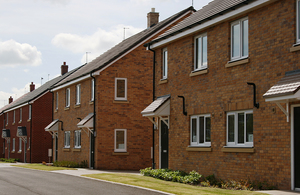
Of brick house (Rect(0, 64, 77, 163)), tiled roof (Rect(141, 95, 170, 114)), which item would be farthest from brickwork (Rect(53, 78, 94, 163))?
tiled roof (Rect(141, 95, 170, 114))

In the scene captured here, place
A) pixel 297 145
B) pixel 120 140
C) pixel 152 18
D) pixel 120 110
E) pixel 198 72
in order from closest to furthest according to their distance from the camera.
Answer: pixel 297 145
pixel 198 72
pixel 120 140
pixel 120 110
pixel 152 18

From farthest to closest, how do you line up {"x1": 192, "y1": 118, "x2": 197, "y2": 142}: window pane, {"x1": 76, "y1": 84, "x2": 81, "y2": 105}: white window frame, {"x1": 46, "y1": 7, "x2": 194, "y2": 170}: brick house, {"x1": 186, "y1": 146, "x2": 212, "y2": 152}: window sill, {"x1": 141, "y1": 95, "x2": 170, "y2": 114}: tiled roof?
{"x1": 76, "y1": 84, "x2": 81, "y2": 105}: white window frame, {"x1": 46, "y1": 7, "x2": 194, "y2": 170}: brick house, {"x1": 141, "y1": 95, "x2": 170, "y2": 114}: tiled roof, {"x1": 192, "y1": 118, "x2": 197, "y2": 142}: window pane, {"x1": 186, "y1": 146, "x2": 212, "y2": 152}: window sill

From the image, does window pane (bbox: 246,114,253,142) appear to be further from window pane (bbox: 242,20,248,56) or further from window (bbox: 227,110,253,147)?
window pane (bbox: 242,20,248,56)

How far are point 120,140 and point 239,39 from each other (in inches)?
506

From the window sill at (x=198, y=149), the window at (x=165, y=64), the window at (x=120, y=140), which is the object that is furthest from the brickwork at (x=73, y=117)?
the window sill at (x=198, y=149)

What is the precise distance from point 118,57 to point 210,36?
34.9ft

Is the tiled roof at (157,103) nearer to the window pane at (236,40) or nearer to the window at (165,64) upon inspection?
the window at (165,64)

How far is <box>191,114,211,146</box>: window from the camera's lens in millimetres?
15799

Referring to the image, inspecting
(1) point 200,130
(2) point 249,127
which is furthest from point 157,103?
(2) point 249,127

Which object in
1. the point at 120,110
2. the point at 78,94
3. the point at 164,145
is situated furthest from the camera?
the point at 78,94

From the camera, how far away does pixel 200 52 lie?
1655cm

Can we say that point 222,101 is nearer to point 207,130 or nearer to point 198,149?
point 207,130

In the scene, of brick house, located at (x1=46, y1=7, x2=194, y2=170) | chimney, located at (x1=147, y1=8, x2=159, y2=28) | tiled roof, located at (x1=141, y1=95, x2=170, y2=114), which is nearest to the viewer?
tiled roof, located at (x1=141, y1=95, x2=170, y2=114)

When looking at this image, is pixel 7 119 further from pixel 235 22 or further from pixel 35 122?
pixel 235 22
